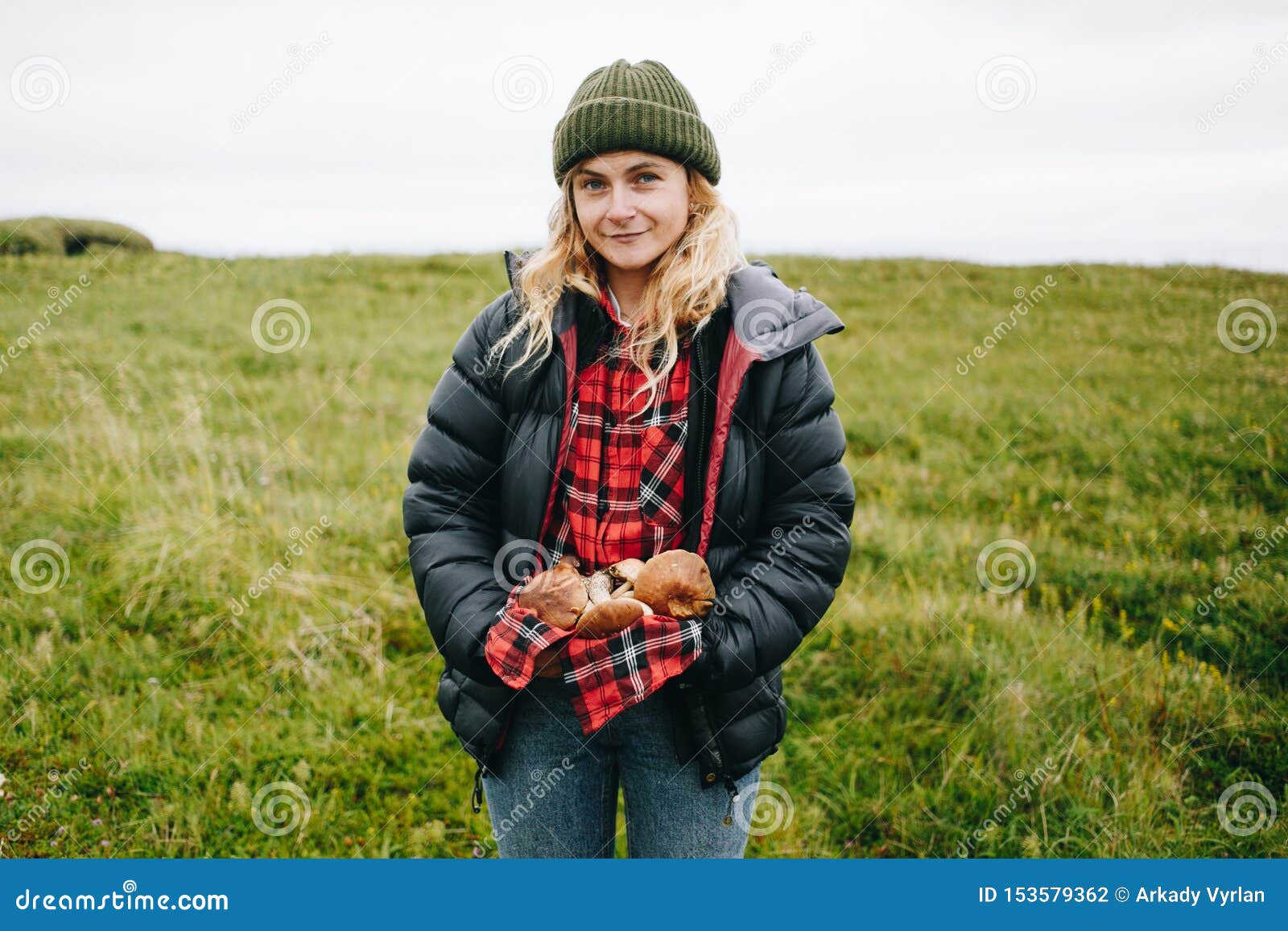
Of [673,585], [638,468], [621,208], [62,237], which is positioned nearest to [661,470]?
[638,468]

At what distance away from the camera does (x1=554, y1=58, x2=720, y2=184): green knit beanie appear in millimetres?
2152

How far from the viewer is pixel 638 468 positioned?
2146mm

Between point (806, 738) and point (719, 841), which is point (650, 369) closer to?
point (719, 841)

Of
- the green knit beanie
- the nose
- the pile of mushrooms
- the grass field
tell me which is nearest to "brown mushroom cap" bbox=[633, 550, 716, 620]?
the pile of mushrooms

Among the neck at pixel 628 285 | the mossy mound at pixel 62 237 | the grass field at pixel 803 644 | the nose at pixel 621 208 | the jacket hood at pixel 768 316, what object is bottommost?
the grass field at pixel 803 644

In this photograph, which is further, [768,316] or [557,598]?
[768,316]

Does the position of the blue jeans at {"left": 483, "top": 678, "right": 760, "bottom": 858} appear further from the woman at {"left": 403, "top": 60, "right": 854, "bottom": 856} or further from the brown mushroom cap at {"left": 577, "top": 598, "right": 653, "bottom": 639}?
the brown mushroom cap at {"left": 577, "top": 598, "right": 653, "bottom": 639}

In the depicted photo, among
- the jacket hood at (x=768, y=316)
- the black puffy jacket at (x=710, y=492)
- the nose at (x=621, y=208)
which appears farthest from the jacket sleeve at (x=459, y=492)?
the nose at (x=621, y=208)

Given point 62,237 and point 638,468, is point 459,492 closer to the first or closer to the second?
point 638,468

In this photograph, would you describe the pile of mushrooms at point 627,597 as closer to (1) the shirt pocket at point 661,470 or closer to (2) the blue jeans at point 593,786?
(1) the shirt pocket at point 661,470

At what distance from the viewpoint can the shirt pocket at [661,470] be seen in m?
2.14

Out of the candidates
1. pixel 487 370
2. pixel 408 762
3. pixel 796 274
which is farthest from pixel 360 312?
pixel 487 370

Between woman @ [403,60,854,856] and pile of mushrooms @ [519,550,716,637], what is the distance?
0.38 feet

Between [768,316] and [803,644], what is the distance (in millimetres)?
2503
